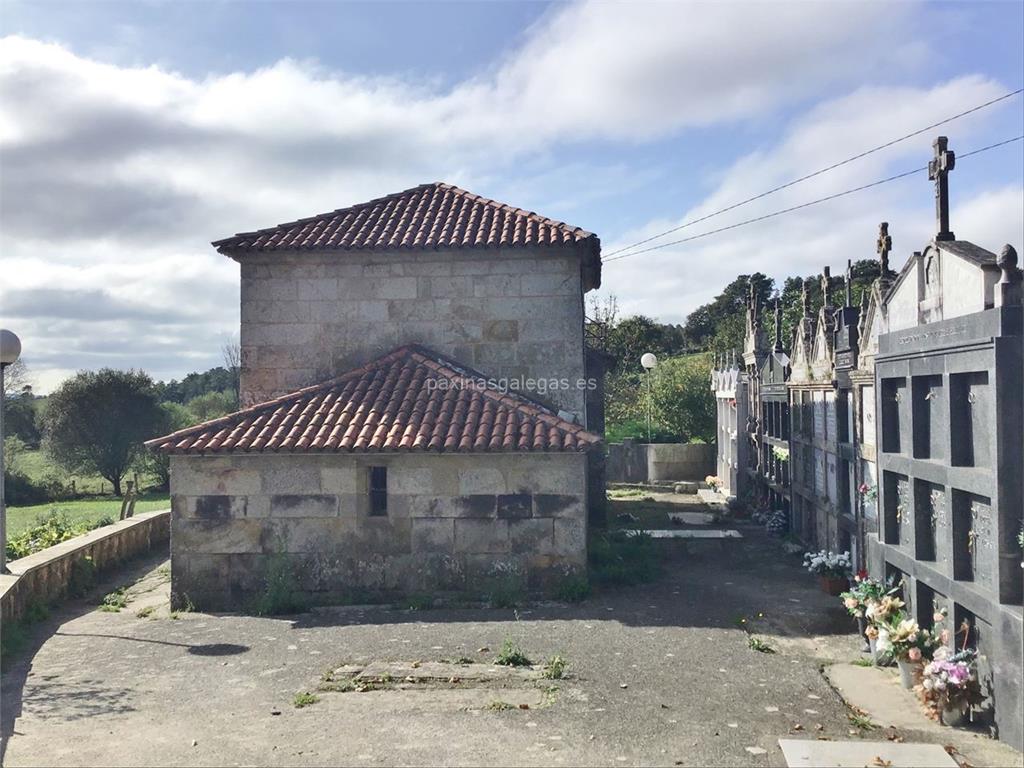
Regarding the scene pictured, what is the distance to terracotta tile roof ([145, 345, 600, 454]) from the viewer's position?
11320 mm

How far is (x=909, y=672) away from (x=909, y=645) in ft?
1.00

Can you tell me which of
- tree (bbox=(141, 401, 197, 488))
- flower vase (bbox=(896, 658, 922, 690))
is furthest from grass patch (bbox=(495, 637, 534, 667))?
tree (bbox=(141, 401, 197, 488))

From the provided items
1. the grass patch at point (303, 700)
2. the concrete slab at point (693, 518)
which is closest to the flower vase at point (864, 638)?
the grass patch at point (303, 700)

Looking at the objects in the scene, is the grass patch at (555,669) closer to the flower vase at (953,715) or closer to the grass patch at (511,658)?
the grass patch at (511,658)

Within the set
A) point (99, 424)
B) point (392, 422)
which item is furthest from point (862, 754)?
point (99, 424)

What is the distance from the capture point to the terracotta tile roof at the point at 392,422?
11.3 metres

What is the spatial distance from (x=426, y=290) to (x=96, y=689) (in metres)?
8.11

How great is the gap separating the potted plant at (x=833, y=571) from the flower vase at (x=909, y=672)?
3.89 meters

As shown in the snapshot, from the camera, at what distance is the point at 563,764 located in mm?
6055

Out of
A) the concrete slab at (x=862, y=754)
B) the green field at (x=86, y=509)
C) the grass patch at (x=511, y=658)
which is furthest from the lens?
the green field at (x=86, y=509)

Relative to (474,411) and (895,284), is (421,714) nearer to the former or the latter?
(474,411)

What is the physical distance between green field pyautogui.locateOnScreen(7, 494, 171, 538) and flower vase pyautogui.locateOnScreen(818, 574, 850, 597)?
56.7 ft

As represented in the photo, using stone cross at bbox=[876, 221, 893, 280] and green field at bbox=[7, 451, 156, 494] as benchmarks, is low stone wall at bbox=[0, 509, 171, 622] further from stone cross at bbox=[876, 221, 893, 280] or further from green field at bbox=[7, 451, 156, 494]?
green field at bbox=[7, 451, 156, 494]

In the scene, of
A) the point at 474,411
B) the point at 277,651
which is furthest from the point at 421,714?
the point at 474,411
